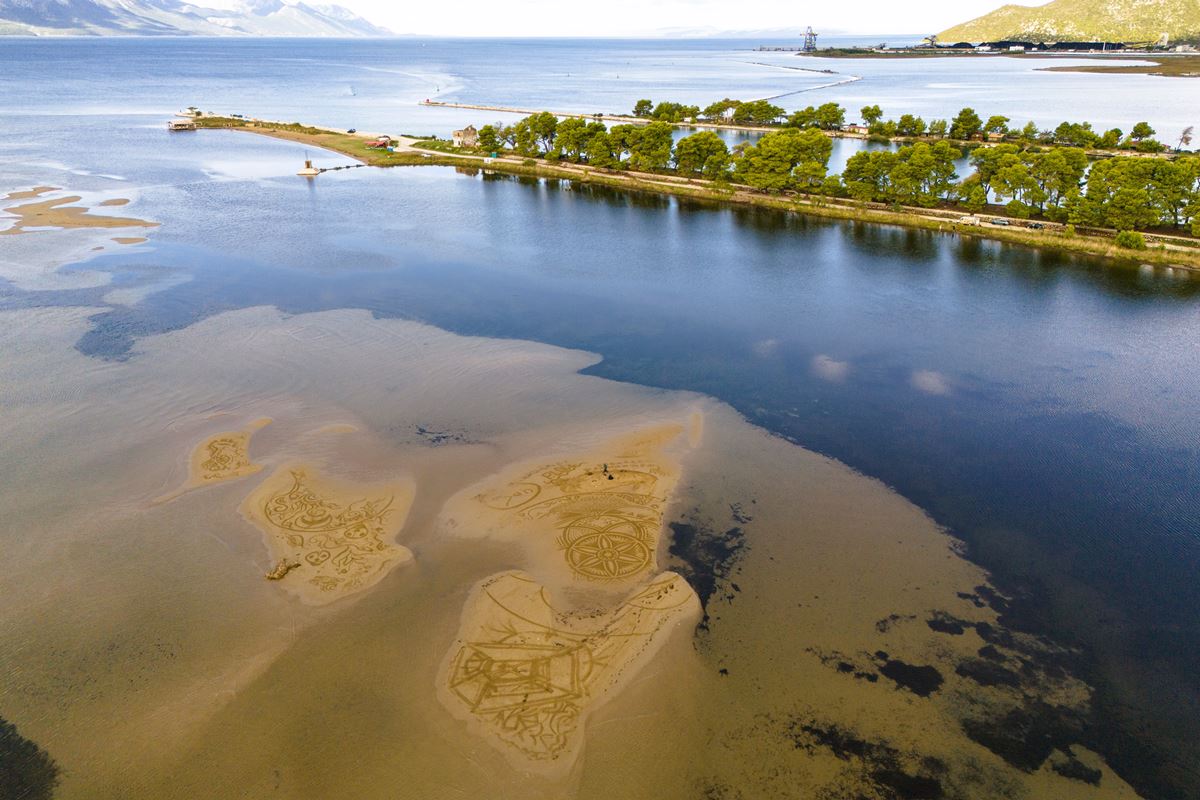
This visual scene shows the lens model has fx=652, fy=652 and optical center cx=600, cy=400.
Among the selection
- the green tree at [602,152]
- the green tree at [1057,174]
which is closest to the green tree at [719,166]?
the green tree at [602,152]

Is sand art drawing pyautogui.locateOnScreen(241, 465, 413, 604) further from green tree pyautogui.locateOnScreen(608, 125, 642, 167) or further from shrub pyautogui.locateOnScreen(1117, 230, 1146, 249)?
green tree pyautogui.locateOnScreen(608, 125, 642, 167)

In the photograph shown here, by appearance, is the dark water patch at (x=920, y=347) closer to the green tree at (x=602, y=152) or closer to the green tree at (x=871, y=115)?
the green tree at (x=602, y=152)

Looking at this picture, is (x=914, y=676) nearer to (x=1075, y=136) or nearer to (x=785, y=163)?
(x=785, y=163)

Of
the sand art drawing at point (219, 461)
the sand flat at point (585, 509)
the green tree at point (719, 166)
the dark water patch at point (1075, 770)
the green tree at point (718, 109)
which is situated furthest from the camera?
the green tree at point (718, 109)

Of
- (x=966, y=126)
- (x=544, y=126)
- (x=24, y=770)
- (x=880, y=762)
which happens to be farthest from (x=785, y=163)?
(x=24, y=770)

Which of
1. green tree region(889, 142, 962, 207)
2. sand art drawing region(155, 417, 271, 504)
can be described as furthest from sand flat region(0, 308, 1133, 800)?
green tree region(889, 142, 962, 207)

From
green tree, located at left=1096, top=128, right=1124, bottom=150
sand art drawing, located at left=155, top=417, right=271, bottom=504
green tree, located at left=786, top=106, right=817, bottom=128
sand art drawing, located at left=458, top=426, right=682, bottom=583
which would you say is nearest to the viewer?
sand art drawing, located at left=458, top=426, right=682, bottom=583
